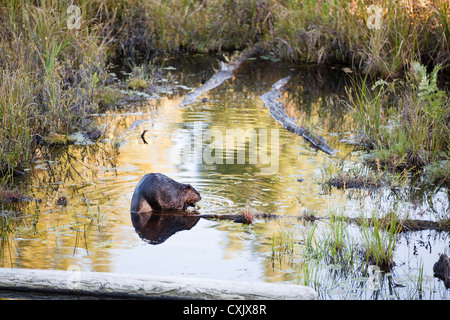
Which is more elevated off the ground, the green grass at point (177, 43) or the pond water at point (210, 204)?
the green grass at point (177, 43)

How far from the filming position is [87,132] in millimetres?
9312

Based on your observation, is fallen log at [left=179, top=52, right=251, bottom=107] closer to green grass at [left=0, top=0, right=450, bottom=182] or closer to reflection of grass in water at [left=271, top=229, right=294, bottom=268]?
green grass at [left=0, top=0, right=450, bottom=182]

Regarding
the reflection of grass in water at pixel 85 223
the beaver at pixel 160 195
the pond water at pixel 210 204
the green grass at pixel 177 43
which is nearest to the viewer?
the pond water at pixel 210 204

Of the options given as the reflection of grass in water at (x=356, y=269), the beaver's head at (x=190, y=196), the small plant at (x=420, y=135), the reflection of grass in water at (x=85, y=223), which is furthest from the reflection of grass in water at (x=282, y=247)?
the small plant at (x=420, y=135)

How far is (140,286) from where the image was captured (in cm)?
410

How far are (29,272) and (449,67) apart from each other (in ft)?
37.6

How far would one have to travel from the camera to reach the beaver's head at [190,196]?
20.1ft

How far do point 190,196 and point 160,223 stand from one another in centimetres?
42

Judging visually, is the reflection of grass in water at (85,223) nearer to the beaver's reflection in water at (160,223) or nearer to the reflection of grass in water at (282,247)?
the beaver's reflection in water at (160,223)

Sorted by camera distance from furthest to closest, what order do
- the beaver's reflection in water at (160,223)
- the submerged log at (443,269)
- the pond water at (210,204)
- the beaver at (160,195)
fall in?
the beaver at (160,195)
the beaver's reflection in water at (160,223)
the pond water at (210,204)
the submerged log at (443,269)

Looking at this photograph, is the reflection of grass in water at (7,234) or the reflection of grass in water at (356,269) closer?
the reflection of grass in water at (356,269)

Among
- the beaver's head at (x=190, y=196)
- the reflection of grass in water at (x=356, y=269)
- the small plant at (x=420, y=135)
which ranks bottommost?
the reflection of grass in water at (x=356, y=269)

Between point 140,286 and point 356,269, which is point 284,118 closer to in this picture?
point 356,269

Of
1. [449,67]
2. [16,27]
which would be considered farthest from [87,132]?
[449,67]
